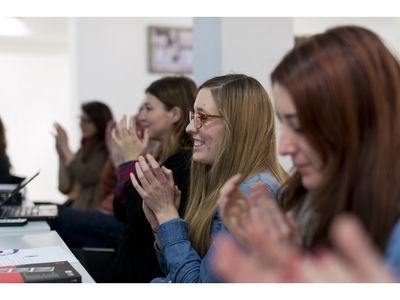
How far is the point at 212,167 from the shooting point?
1.38 m

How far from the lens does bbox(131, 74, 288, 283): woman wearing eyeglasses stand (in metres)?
1.27

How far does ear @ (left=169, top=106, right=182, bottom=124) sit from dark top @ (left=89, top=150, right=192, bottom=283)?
256 mm

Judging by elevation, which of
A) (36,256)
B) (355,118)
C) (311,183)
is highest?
(355,118)

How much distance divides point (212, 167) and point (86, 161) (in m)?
1.98

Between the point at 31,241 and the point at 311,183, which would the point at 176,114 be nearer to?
the point at 31,241

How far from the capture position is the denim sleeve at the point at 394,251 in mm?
731

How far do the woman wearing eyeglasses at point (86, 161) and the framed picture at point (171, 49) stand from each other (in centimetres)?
131

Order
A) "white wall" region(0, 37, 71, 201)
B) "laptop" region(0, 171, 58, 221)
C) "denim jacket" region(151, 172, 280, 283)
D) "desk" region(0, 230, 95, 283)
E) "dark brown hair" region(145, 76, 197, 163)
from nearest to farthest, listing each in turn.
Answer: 1. "denim jacket" region(151, 172, 280, 283)
2. "desk" region(0, 230, 95, 283)
3. "laptop" region(0, 171, 58, 221)
4. "dark brown hair" region(145, 76, 197, 163)
5. "white wall" region(0, 37, 71, 201)

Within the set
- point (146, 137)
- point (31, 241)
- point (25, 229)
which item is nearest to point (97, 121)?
point (146, 137)

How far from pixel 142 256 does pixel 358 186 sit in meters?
1.08

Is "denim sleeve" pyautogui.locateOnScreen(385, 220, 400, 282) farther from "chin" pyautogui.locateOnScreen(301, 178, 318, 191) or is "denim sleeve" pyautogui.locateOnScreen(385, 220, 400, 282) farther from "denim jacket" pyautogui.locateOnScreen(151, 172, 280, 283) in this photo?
"denim jacket" pyautogui.locateOnScreen(151, 172, 280, 283)

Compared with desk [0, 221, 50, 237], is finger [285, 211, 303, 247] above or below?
above

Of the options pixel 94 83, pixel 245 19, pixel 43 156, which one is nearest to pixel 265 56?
pixel 245 19

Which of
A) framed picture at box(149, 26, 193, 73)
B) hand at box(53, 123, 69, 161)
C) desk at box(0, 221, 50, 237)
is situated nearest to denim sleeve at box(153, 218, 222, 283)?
desk at box(0, 221, 50, 237)
